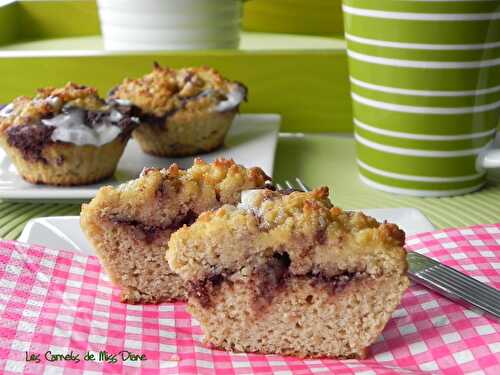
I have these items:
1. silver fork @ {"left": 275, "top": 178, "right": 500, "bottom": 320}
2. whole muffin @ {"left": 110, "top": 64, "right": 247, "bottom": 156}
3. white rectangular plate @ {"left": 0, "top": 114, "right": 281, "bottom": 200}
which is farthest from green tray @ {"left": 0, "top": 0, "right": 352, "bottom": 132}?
silver fork @ {"left": 275, "top": 178, "right": 500, "bottom": 320}

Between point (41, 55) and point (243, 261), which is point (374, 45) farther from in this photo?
point (41, 55)

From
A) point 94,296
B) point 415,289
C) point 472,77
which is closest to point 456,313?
point 415,289

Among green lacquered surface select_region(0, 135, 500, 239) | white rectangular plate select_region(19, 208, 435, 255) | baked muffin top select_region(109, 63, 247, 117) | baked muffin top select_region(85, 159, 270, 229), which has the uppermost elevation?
baked muffin top select_region(85, 159, 270, 229)

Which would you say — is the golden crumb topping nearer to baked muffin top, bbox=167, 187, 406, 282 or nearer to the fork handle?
baked muffin top, bbox=167, 187, 406, 282

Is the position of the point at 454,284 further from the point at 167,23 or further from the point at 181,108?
the point at 167,23

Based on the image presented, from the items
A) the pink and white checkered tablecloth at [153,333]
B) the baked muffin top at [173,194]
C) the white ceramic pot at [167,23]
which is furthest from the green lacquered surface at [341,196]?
the white ceramic pot at [167,23]

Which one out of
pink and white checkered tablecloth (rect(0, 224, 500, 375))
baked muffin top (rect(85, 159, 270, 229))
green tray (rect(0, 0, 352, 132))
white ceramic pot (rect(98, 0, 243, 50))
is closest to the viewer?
pink and white checkered tablecloth (rect(0, 224, 500, 375))

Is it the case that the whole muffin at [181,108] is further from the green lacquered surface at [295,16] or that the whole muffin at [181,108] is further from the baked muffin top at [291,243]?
the green lacquered surface at [295,16]
